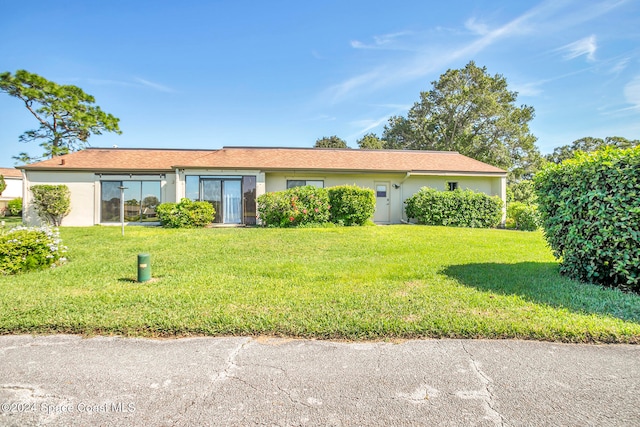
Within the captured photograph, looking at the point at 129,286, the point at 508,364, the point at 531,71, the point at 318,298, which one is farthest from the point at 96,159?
the point at 531,71

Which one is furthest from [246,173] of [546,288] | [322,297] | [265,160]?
[546,288]

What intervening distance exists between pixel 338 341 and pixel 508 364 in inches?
62.3

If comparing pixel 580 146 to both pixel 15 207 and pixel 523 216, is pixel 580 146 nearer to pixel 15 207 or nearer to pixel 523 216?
pixel 523 216

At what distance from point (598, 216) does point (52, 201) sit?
19.1 m

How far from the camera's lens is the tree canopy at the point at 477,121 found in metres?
27.3

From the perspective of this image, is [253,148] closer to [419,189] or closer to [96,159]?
[96,159]

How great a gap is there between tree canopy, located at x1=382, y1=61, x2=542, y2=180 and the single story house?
13614mm

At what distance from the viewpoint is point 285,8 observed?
384 inches

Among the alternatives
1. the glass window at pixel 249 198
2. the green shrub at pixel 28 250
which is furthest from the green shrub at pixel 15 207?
the green shrub at pixel 28 250

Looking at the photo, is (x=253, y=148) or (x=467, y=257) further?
(x=253, y=148)

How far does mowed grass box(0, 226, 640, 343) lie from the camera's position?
11.0 feet

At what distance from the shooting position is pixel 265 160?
1570cm

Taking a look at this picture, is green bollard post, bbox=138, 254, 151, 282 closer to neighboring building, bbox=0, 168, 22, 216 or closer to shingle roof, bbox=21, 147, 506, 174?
shingle roof, bbox=21, 147, 506, 174

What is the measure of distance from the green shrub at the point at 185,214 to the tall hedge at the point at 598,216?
12.0 m
